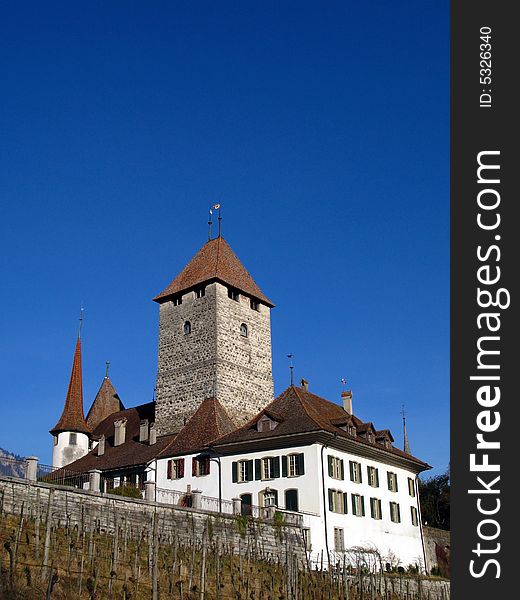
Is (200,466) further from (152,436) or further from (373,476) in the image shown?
(373,476)

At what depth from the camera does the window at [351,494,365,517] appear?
37.6 metres

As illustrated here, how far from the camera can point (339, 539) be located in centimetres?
3572

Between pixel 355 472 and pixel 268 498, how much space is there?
4.53 metres

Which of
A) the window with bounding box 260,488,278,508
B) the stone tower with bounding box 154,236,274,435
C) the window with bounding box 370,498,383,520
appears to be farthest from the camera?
the stone tower with bounding box 154,236,274,435

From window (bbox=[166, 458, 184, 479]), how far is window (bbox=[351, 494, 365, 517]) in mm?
8342

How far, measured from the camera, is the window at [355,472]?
126 ft

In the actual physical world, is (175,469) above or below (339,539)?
above

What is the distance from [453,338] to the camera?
1017cm

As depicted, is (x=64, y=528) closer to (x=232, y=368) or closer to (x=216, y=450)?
(x=216, y=450)

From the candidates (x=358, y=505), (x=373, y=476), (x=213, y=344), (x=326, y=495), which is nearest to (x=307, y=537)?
(x=326, y=495)

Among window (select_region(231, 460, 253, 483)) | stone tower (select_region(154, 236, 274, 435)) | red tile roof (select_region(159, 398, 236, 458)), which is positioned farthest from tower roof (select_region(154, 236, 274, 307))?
window (select_region(231, 460, 253, 483))

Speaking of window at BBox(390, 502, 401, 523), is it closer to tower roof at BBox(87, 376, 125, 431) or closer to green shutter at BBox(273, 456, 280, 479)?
green shutter at BBox(273, 456, 280, 479)

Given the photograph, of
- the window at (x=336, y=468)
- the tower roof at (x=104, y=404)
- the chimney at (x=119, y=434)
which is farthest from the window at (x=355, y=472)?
the tower roof at (x=104, y=404)

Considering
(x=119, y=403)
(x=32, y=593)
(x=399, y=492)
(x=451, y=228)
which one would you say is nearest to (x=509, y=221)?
(x=451, y=228)
